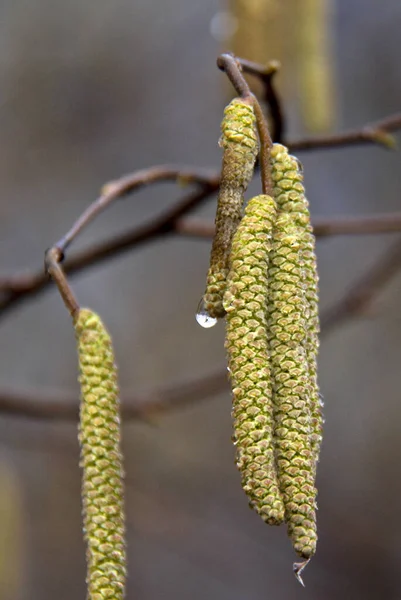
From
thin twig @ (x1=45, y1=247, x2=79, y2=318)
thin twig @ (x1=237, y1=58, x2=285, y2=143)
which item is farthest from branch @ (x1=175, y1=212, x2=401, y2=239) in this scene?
thin twig @ (x1=45, y1=247, x2=79, y2=318)

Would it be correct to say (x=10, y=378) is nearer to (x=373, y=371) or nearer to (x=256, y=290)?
(x=373, y=371)

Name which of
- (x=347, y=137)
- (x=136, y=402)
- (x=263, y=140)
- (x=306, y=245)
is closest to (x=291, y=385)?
(x=306, y=245)

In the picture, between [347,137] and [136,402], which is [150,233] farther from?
[136,402]

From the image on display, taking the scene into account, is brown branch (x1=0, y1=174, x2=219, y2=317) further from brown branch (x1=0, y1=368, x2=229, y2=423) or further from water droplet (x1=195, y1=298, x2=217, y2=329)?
water droplet (x1=195, y1=298, x2=217, y2=329)

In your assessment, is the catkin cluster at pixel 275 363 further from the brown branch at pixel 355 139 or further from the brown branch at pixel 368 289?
the brown branch at pixel 368 289

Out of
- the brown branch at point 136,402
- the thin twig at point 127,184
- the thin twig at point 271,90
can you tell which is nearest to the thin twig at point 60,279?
the thin twig at point 127,184
